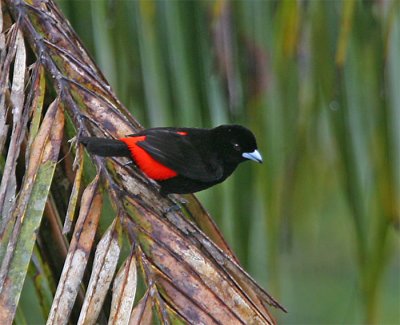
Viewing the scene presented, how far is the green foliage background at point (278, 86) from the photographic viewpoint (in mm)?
2998

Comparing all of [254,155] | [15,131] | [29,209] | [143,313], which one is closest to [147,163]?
[254,155]

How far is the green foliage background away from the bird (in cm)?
12

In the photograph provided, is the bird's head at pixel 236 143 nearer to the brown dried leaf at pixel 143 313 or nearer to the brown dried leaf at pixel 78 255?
the brown dried leaf at pixel 78 255

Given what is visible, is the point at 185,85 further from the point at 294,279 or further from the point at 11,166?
the point at 294,279

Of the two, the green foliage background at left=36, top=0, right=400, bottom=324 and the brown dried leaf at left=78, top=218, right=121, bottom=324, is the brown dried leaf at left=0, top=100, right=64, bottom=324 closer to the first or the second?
the brown dried leaf at left=78, top=218, right=121, bottom=324

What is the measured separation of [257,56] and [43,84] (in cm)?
84

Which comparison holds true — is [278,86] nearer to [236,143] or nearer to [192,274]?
[236,143]

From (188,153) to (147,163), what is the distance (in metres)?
0.27

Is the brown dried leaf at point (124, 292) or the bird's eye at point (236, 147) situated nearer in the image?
the brown dried leaf at point (124, 292)

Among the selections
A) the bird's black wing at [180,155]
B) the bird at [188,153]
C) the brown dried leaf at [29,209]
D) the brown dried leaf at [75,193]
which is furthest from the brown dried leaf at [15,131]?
the bird's black wing at [180,155]

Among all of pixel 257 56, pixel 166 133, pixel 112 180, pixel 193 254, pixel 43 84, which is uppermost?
pixel 257 56

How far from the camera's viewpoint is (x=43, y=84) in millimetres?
2574

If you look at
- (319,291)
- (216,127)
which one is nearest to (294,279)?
(319,291)

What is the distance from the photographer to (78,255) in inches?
88.4
